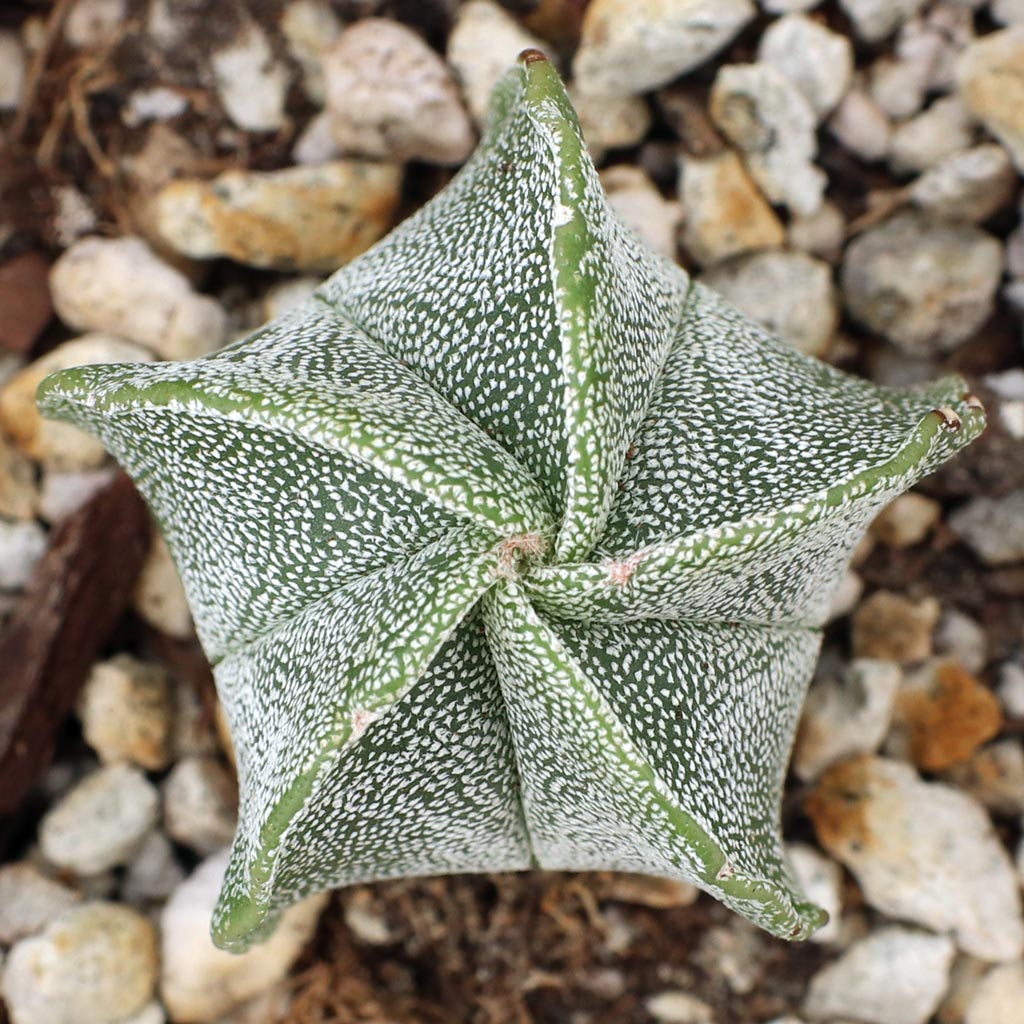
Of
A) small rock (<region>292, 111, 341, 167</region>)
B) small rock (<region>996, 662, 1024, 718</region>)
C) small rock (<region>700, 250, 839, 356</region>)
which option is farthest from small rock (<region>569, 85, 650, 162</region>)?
small rock (<region>996, 662, 1024, 718</region>)

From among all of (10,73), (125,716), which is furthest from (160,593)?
(10,73)

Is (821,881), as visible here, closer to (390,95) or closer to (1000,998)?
(1000,998)

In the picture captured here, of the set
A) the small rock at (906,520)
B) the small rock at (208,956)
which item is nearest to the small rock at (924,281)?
the small rock at (906,520)

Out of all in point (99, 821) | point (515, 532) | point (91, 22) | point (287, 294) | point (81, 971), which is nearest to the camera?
point (515, 532)

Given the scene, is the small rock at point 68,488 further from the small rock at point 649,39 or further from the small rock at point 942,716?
the small rock at point 942,716

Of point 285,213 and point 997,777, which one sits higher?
point 285,213

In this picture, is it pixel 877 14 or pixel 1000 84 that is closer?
pixel 1000 84

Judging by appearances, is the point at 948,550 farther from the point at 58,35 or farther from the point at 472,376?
the point at 58,35
